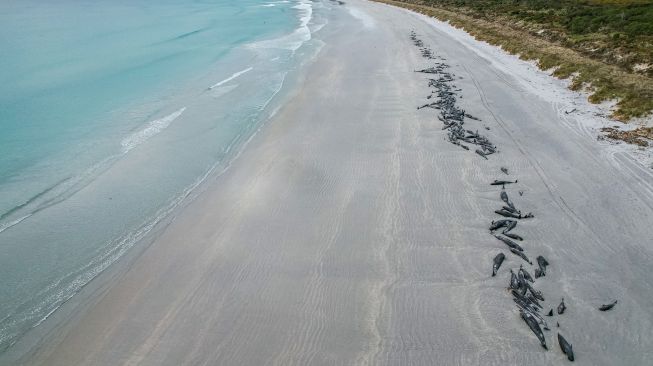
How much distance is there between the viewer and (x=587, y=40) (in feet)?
90.8

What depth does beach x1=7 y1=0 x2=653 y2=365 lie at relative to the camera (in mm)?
7387

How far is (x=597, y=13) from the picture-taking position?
34594 mm

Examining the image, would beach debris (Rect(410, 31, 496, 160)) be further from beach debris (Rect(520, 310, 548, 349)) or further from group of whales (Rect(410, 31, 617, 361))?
beach debris (Rect(520, 310, 548, 349))

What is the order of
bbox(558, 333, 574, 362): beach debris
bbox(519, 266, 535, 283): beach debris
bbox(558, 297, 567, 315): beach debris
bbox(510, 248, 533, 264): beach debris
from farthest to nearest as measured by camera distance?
bbox(510, 248, 533, 264): beach debris, bbox(519, 266, 535, 283): beach debris, bbox(558, 297, 567, 315): beach debris, bbox(558, 333, 574, 362): beach debris

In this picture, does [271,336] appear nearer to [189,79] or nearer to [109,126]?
[109,126]

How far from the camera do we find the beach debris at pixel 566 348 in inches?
273

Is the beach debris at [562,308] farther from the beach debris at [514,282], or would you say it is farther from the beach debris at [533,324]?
the beach debris at [514,282]

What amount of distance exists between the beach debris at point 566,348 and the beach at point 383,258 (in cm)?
10

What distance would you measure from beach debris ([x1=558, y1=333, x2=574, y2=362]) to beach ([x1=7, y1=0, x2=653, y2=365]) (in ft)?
0.33

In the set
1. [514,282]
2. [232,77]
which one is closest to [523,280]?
[514,282]

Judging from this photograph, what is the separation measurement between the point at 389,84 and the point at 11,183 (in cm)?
1723

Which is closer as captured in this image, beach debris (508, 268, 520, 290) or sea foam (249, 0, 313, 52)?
beach debris (508, 268, 520, 290)


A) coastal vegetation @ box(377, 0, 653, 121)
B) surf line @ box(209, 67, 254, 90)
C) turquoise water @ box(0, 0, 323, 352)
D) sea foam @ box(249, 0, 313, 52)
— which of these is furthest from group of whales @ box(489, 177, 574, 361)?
sea foam @ box(249, 0, 313, 52)

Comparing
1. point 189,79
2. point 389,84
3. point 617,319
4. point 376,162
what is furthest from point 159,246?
point 189,79
